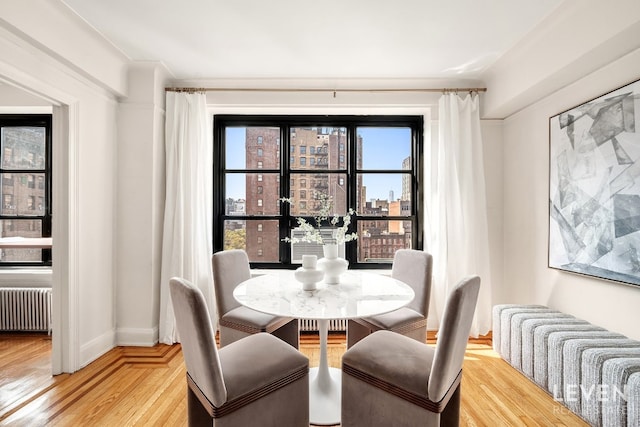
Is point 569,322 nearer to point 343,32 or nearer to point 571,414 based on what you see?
point 571,414

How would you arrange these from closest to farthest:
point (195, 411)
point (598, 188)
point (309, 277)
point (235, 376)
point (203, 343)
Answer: point (203, 343), point (235, 376), point (195, 411), point (309, 277), point (598, 188)

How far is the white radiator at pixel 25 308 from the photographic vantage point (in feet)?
10.9

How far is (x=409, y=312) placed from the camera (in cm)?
249

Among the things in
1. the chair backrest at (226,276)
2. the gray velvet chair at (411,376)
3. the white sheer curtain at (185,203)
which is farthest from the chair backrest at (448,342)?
the white sheer curtain at (185,203)

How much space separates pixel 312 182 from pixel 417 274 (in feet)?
5.28

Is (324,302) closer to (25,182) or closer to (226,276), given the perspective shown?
(226,276)

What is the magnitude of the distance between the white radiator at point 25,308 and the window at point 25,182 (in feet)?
1.26

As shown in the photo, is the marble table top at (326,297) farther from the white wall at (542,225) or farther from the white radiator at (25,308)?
the white radiator at (25,308)

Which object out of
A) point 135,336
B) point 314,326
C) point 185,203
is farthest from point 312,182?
point 135,336

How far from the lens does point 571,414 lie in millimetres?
2059

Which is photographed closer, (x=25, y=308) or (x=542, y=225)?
(x=542, y=225)

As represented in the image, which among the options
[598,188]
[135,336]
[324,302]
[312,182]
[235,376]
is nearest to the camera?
[235,376]

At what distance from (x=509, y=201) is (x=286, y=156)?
2357 millimetres

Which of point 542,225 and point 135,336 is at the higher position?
point 542,225
